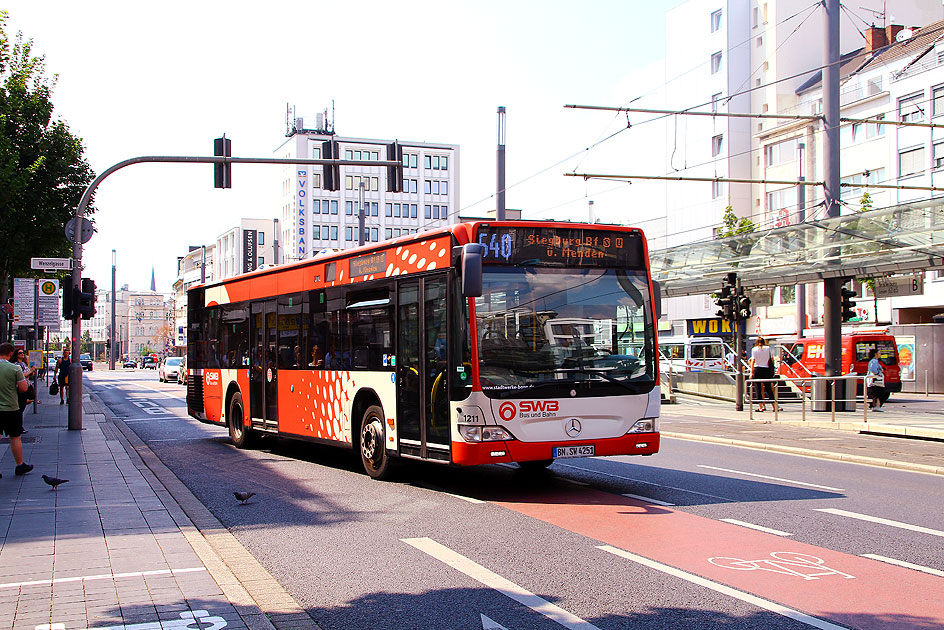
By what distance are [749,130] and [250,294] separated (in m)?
52.2

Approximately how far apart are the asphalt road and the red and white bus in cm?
67

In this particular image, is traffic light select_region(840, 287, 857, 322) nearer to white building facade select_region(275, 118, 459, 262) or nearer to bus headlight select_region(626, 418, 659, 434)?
bus headlight select_region(626, 418, 659, 434)

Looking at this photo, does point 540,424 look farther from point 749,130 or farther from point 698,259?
point 749,130

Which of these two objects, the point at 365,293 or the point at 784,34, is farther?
the point at 784,34

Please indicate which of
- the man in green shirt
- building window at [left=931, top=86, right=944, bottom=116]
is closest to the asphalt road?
the man in green shirt

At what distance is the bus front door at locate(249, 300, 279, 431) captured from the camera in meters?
16.0

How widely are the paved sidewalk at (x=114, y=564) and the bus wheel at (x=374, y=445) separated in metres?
2.38

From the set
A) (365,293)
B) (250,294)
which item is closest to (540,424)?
(365,293)

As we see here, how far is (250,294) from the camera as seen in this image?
674 inches

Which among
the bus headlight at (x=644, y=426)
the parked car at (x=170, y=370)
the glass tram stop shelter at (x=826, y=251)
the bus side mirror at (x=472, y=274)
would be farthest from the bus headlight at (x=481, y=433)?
the parked car at (x=170, y=370)

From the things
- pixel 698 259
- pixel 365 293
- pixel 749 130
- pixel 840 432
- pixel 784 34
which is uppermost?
pixel 784 34

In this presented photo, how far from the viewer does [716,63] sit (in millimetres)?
63469

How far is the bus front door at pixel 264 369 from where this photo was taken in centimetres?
1598

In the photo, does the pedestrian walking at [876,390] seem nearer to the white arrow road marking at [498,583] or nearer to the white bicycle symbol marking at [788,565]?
the white bicycle symbol marking at [788,565]
